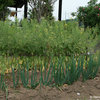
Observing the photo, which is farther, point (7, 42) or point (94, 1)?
point (94, 1)

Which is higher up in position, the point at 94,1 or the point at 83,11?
the point at 94,1

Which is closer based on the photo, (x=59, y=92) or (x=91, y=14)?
(x=59, y=92)

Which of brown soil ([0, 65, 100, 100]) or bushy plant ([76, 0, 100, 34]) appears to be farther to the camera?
bushy plant ([76, 0, 100, 34])

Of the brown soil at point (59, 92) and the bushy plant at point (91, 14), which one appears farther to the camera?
the bushy plant at point (91, 14)

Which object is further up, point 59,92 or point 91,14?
point 91,14

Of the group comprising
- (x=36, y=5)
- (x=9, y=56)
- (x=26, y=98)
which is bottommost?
(x=26, y=98)

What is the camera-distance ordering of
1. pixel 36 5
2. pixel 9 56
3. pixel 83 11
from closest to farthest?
pixel 9 56 → pixel 36 5 → pixel 83 11

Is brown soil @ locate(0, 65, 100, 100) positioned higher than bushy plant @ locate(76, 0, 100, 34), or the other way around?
bushy plant @ locate(76, 0, 100, 34)

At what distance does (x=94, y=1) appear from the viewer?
7625 millimetres

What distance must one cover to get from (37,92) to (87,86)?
2.34ft

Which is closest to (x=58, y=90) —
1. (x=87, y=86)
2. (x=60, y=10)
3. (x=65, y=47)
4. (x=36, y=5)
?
(x=87, y=86)

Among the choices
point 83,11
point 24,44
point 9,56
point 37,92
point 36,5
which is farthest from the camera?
point 83,11

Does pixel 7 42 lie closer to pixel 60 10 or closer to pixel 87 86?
pixel 87 86

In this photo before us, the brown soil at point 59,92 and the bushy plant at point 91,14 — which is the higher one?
the bushy plant at point 91,14
